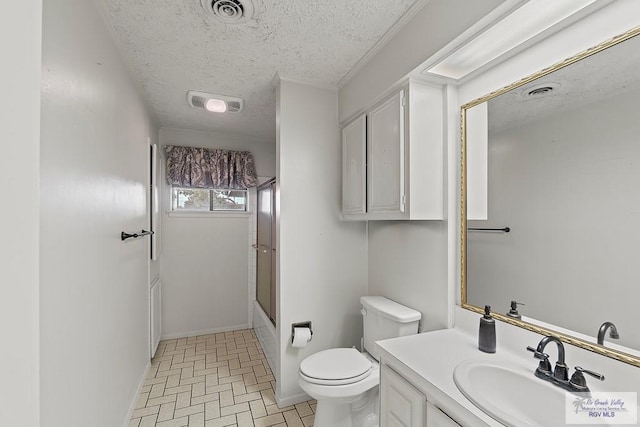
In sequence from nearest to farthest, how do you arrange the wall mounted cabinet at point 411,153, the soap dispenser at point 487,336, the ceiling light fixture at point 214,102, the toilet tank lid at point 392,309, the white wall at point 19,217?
1. the white wall at point 19,217
2. the soap dispenser at point 487,336
3. the wall mounted cabinet at point 411,153
4. the toilet tank lid at point 392,309
5. the ceiling light fixture at point 214,102

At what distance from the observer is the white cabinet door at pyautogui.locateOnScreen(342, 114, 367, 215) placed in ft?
6.17

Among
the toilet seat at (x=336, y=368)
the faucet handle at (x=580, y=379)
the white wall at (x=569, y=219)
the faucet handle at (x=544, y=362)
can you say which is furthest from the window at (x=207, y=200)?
the faucet handle at (x=580, y=379)

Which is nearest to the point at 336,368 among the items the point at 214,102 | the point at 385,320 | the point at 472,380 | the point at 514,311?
the point at 385,320

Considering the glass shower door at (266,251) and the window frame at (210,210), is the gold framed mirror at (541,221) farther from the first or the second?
the window frame at (210,210)

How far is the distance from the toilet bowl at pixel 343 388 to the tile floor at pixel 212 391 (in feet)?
1.24

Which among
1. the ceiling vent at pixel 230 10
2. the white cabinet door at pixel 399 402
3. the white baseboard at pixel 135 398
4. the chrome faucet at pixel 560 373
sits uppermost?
the ceiling vent at pixel 230 10

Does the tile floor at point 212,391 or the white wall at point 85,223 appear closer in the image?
the white wall at point 85,223

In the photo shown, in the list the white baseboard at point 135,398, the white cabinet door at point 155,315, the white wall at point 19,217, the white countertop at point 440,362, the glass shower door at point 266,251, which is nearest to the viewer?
the white wall at point 19,217

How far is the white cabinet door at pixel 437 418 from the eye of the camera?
0.89m

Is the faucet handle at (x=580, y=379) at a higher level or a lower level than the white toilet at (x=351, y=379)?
higher

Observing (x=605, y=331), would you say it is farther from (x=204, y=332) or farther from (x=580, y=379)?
(x=204, y=332)

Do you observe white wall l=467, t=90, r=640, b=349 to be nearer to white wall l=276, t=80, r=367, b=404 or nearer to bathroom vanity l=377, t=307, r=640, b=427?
bathroom vanity l=377, t=307, r=640, b=427

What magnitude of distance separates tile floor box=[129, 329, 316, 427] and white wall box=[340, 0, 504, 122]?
2.16m

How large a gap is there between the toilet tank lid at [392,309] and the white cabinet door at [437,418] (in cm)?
62
